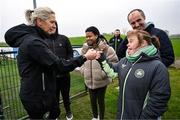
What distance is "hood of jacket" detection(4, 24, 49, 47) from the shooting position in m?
3.42

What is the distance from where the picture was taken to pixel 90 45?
16.6 ft

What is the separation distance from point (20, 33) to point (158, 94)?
1.66 metres

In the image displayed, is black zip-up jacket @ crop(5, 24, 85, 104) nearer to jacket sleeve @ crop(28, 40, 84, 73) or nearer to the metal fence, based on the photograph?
jacket sleeve @ crop(28, 40, 84, 73)

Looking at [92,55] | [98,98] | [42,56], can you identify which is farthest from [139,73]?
[98,98]

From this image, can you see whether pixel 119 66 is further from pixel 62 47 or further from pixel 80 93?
pixel 80 93

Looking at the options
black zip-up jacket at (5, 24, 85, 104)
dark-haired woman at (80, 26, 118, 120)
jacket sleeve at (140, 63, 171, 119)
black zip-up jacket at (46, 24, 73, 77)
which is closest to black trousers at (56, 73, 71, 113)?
black zip-up jacket at (46, 24, 73, 77)

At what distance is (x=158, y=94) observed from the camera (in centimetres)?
306

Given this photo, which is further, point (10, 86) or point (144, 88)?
point (10, 86)

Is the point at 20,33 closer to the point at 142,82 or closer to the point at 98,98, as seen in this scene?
the point at 142,82

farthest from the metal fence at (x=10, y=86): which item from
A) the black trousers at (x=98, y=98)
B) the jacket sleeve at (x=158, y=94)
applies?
the jacket sleeve at (x=158, y=94)

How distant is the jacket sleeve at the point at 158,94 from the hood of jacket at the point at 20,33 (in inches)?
52.1

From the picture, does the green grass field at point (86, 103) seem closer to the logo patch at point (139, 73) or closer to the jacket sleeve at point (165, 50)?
the jacket sleeve at point (165, 50)

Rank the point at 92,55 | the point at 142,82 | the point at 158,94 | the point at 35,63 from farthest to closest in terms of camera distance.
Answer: the point at 92,55 → the point at 35,63 → the point at 142,82 → the point at 158,94

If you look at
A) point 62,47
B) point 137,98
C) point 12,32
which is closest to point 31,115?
point 12,32
